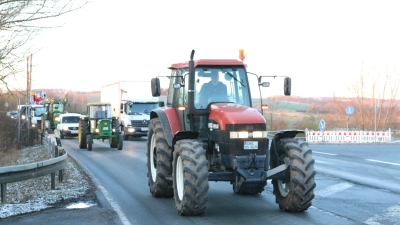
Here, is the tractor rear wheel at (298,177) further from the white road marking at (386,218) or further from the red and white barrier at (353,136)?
the red and white barrier at (353,136)

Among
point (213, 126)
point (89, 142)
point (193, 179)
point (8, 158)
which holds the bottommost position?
point (8, 158)

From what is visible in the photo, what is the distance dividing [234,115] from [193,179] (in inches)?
52.8

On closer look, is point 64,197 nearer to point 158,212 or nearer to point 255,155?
point 158,212

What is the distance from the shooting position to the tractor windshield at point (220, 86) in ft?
37.8

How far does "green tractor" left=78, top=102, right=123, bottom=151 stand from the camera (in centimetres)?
3030

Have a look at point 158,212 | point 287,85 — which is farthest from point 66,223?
point 287,85

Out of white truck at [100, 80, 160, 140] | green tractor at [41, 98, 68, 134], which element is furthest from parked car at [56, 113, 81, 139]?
green tractor at [41, 98, 68, 134]

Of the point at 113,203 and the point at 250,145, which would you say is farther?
the point at 113,203

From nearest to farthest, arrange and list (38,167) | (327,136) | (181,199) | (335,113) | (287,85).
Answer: (181,199) → (287,85) → (38,167) → (327,136) → (335,113)

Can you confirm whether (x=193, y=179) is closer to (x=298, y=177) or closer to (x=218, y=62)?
(x=298, y=177)

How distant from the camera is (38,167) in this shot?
12.9 m

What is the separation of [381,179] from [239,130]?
734cm

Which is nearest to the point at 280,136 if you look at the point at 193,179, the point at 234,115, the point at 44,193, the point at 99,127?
the point at 234,115

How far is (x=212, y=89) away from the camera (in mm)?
11570
